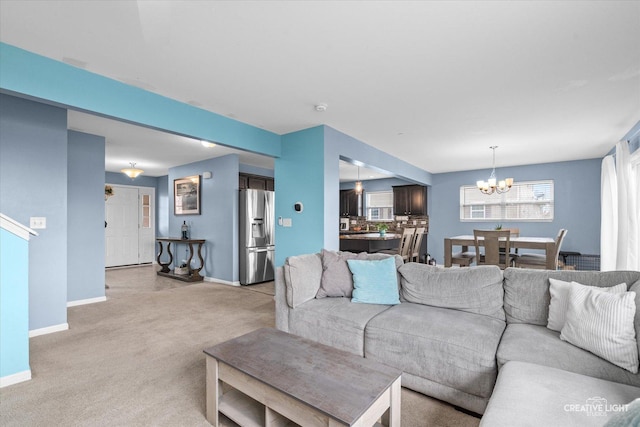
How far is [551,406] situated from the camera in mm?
1221

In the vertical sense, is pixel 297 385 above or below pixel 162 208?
below

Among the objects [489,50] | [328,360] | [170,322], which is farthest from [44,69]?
[489,50]

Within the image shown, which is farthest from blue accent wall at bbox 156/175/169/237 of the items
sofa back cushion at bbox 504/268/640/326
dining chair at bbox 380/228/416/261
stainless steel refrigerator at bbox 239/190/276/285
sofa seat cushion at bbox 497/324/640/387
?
sofa seat cushion at bbox 497/324/640/387

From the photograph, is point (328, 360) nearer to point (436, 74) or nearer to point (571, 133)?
point (436, 74)

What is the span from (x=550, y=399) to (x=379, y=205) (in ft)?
26.5

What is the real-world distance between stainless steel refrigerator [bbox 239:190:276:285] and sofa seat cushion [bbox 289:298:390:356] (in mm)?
3117

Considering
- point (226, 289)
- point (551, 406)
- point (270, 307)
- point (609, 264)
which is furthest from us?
point (226, 289)

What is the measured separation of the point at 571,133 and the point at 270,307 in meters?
5.03

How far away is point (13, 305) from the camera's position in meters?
2.23

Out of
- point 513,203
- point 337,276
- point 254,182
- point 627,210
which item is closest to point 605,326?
point 337,276

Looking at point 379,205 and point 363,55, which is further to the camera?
point 379,205

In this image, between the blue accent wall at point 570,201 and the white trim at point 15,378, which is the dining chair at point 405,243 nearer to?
the blue accent wall at point 570,201

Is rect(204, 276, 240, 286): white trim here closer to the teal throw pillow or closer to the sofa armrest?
the sofa armrest

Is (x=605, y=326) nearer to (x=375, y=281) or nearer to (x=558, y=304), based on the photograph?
(x=558, y=304)
